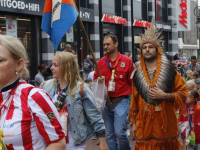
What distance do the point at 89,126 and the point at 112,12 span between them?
1986 cm

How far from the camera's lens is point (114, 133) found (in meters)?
6.54

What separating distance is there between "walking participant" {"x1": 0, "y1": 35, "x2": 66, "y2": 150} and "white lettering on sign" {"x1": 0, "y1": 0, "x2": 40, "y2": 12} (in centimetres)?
1203

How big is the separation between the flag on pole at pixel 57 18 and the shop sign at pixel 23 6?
853cm

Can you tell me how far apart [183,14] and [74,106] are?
29144 mm

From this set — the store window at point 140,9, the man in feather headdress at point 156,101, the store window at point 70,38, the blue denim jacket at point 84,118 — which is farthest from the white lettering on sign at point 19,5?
the store window at point 140,9

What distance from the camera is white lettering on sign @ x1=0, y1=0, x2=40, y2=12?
550 inches

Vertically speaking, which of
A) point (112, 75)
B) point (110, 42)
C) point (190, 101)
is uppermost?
point (110, 42)

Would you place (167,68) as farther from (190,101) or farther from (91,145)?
(91,145)

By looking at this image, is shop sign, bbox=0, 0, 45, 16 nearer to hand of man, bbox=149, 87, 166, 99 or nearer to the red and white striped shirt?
hand of man, bbox=149, 87, 166, 99

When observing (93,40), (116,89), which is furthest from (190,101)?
(93,40)

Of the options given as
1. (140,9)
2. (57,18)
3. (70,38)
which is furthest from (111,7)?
(57,18)

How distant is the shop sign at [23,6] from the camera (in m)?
14.0

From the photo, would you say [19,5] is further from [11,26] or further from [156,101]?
[156,101]

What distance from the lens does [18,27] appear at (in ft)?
50.2
